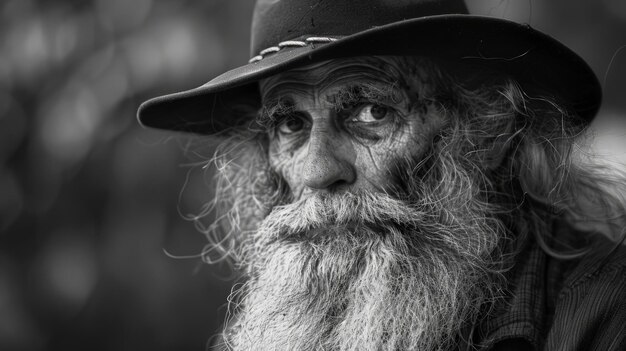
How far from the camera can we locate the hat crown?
5.78 ft

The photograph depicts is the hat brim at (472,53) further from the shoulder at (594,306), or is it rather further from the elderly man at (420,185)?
the shoulder at (594,306)

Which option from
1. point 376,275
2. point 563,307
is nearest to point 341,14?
point 376,275

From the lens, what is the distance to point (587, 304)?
5.54ft

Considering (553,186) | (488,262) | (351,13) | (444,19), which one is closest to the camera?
(444,19)

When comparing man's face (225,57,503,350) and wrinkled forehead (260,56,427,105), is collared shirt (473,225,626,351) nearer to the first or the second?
man's face (225,57,503,350)

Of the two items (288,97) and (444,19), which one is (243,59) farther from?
(444,19)

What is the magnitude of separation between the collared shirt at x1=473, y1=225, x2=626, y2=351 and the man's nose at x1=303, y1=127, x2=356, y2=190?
58cm

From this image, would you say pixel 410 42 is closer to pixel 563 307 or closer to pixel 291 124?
pixel 291 124

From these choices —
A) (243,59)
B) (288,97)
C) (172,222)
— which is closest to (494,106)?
(288,97)

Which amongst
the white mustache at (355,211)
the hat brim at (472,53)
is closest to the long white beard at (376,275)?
the white mustache at (355,211)

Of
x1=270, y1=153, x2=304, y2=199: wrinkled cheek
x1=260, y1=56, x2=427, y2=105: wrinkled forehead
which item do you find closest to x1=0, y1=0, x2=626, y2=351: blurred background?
x1=270, y1=153, x2=304, y2=199: wrinkled cheek

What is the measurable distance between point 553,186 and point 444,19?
776 millimetres

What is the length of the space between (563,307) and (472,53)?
2.41 feet

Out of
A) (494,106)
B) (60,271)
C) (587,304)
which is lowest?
(60,271)
